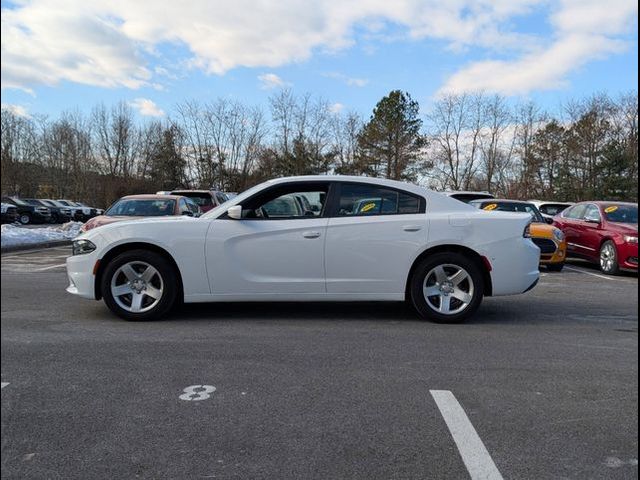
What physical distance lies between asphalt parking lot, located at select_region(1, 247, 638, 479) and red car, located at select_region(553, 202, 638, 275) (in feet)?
11.3

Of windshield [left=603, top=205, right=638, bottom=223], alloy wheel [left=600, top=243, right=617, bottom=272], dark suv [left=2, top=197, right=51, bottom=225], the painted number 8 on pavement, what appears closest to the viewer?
windshield [left=603, top=205, right=638, bottom=223]

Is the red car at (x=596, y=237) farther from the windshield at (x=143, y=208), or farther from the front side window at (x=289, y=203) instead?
the windshield at (x=143, y=208)

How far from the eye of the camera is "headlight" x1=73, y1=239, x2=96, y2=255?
5676mm

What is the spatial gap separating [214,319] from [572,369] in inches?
140

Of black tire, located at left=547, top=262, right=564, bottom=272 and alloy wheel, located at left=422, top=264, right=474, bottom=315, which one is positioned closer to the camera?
alloy wheel, located at left=422, top=264, right=474, bottom=315

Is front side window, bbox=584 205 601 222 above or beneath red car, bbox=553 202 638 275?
above

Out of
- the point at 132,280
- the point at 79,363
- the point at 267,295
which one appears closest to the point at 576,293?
the point at 267,295

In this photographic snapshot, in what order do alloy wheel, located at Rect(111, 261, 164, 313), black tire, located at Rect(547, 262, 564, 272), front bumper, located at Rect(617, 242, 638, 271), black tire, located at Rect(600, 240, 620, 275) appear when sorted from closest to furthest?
alloy wheel, located at Rect(111, 261, 164, 313) < front bumper, located at Rect(617, 242, 638, 271) < black tire, located at Rect(600, 240, 620, 275) < black tire, located at Rect(547, 262, 564, 272)

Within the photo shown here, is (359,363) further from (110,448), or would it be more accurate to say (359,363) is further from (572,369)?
(110,448)

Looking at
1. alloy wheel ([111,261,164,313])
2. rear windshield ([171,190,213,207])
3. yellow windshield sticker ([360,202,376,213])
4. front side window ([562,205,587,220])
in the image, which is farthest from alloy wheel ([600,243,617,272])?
rear windshield ([171,190,213,207])

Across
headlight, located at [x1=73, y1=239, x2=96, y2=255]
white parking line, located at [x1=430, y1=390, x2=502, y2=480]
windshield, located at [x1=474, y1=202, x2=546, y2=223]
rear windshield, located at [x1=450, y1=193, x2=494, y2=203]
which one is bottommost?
white parking line, located at [x1=430, y1=390, x2=502, y2=480]

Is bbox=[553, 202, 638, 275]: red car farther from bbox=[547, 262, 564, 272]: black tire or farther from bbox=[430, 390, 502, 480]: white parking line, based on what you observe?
bbox=[430, 390, 502, 480]: white parking line

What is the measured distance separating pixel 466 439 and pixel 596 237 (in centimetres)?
886

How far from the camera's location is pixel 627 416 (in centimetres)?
329
